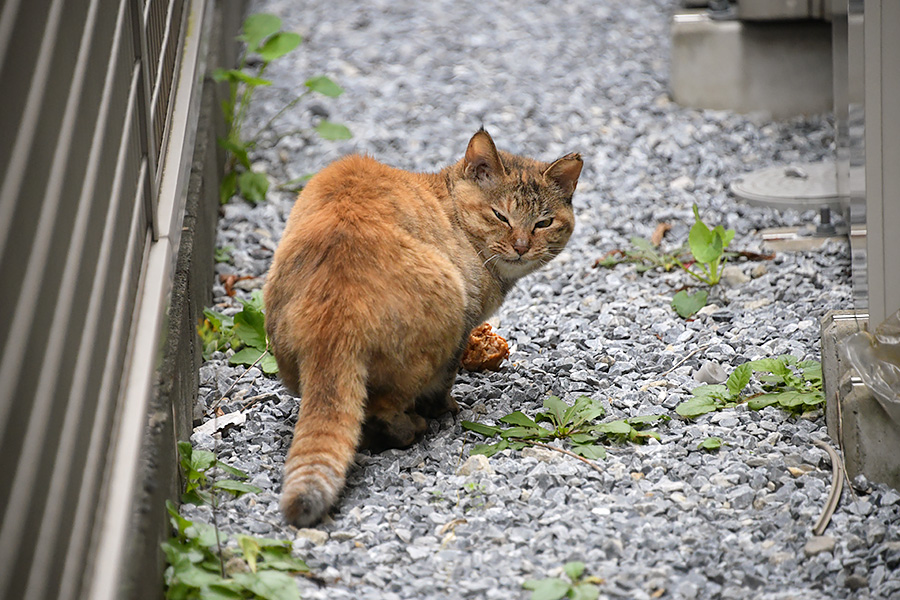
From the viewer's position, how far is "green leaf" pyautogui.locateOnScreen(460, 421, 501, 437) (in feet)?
11.2

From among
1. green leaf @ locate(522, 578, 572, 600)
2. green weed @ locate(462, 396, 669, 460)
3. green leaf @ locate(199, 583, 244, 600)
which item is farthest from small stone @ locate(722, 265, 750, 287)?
green leaf @ locate(199, 583, 244, 600)

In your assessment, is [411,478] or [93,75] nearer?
[93,75]

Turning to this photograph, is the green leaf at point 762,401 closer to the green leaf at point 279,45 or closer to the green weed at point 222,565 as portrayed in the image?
the green weed at point 222,565

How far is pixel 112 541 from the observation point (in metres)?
2.09

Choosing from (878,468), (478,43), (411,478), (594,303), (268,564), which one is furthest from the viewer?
(478,43)

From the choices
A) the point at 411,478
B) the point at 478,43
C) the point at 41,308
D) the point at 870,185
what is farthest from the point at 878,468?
the point at 478,43

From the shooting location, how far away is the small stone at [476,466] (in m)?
3.18

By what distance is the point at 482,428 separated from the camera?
344cm

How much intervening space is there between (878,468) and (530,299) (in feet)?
6.94

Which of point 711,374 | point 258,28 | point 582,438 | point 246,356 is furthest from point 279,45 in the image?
point 582,438

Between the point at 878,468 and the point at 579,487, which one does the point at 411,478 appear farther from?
Result: the point at 878,468

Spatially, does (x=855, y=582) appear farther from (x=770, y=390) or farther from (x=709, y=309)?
(x=709, y=309)

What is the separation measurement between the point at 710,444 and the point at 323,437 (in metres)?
1.32

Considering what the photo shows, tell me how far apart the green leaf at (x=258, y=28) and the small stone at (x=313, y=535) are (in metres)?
3.98
